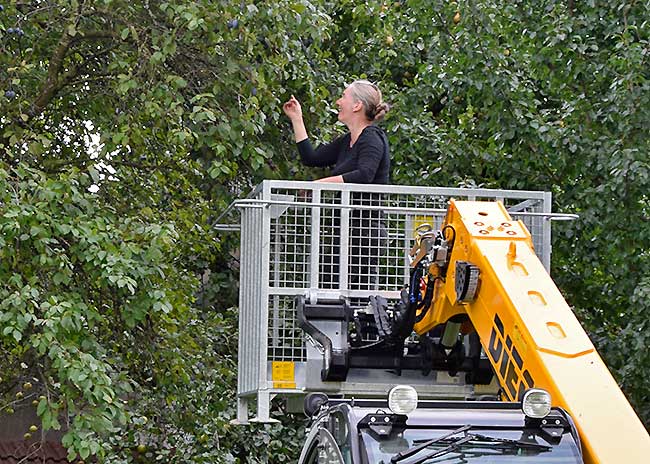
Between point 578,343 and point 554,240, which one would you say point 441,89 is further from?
point 578,343

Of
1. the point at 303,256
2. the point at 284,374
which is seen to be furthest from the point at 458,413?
the point at 303,256

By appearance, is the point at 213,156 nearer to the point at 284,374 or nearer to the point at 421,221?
the point at 421,221

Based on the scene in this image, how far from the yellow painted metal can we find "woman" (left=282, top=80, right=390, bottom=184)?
120 cm

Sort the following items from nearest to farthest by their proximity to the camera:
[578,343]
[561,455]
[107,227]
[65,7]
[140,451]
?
[561,455] → [578,343] → [107,227] → [65,7] → [140,451]

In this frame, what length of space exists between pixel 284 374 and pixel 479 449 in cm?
235

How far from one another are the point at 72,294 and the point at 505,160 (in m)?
4.63

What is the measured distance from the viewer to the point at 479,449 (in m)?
4.82

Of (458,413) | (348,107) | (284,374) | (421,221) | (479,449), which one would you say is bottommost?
(479,449)

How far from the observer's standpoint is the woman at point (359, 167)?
7.24 m

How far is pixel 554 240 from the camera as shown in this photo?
1084 centimetres

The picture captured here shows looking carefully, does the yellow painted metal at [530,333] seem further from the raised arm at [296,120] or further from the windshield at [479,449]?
the raised arm at [296,120]

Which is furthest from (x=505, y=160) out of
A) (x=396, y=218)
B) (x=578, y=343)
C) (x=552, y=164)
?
(x=578, y=343)

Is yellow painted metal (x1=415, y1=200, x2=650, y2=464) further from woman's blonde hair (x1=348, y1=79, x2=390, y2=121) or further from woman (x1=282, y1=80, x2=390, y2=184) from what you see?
woman's blonde hair (x1=348, y1=79, x2=390, y2=121)

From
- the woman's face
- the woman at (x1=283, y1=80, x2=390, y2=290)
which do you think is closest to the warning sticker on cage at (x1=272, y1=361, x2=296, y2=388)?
the woman at (x1=283, y1=80, x2=390, y2=290)
